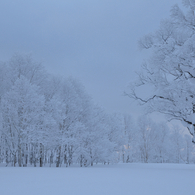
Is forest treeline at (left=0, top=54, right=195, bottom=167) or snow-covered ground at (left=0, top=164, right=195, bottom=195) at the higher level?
forest treeline at (left=0, top=54, right=195, bottom=167)

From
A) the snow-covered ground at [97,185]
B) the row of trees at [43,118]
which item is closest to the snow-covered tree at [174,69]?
the snow-covered ground at [97,185]

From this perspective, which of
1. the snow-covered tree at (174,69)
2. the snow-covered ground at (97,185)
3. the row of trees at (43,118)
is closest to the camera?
the snow-covered ground at (97,185)

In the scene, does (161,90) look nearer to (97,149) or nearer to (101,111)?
(97,149)

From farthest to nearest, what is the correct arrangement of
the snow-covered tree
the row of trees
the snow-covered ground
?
the row of trees → the snow-covered tree → the snow-covered ground

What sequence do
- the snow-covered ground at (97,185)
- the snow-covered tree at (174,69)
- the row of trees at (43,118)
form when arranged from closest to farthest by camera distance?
the snow-covered ground at (97,185), the snow-covered tree at (174,69), the row of trees at (43,118)

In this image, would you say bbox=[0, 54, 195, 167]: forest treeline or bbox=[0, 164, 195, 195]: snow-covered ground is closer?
bbox=[0, 164, 195, 195]: snow-covered ground

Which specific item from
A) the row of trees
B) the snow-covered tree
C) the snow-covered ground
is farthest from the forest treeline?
the snow-covered ground

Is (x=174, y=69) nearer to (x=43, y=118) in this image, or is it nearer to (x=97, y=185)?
(x=97, y=185)

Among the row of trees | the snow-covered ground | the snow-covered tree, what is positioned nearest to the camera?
the snow-covered ground

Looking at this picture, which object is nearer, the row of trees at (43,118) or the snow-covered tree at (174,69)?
the snow-covered tree at (174,69)

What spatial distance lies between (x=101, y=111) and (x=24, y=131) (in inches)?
486

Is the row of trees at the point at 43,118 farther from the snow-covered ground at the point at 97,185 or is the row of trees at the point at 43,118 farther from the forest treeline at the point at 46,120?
the snow-covered ground at the point at 97,185

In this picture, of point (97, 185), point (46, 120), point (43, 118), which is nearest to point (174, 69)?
point (97, 185)

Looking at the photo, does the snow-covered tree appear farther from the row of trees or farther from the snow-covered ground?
the row of trees
